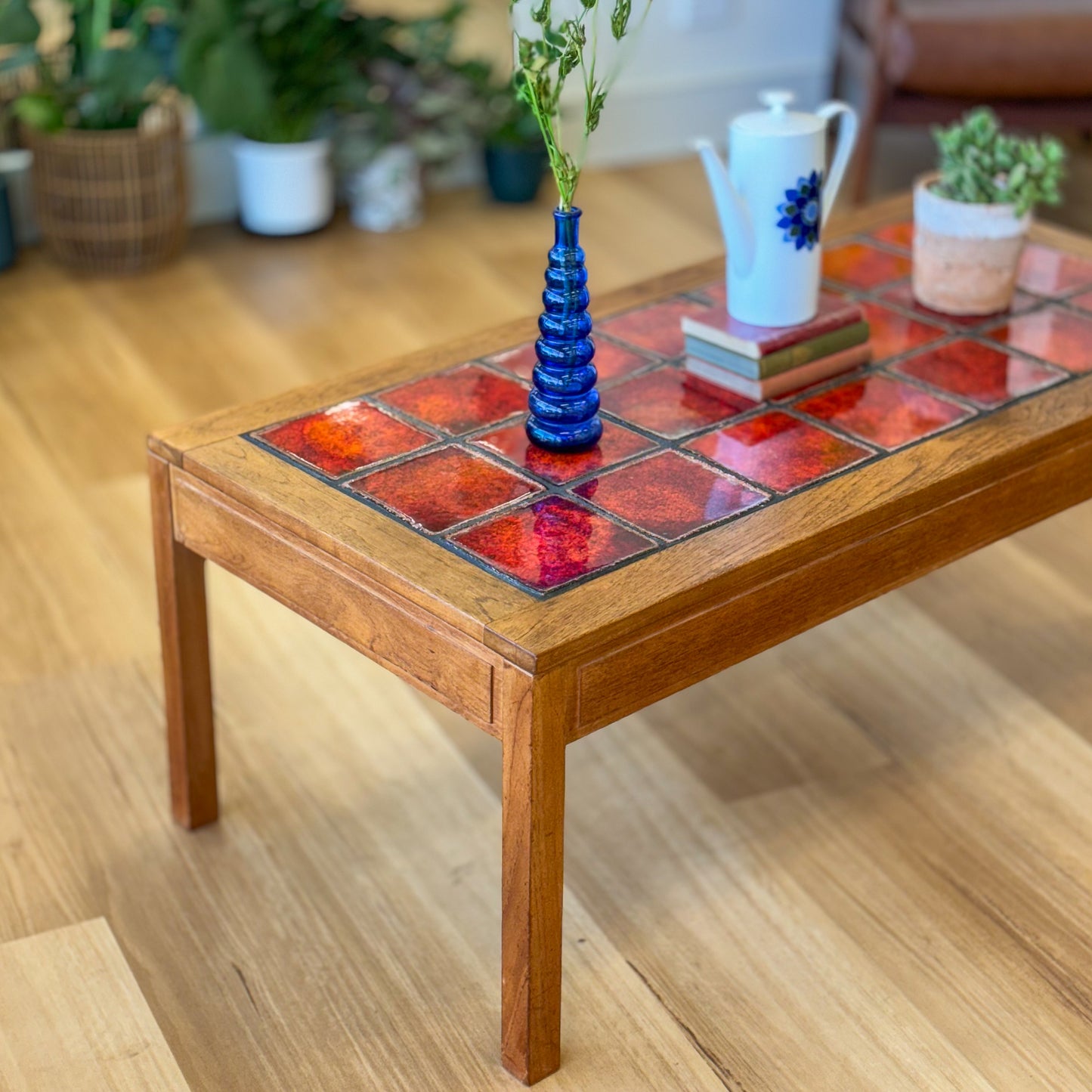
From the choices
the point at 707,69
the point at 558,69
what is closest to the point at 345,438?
the point at 558,69

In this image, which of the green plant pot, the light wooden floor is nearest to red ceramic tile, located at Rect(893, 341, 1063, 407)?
the light wooden floor

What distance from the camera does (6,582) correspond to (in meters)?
2.22

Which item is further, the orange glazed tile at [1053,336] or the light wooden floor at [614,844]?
the orange glazed tile at [1053,336]

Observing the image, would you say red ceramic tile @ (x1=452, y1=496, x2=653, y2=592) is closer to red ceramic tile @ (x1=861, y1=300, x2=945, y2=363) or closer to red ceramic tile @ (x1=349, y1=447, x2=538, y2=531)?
red ceramic tile @ (x1=349, y1=447, x2=538, y2=531)

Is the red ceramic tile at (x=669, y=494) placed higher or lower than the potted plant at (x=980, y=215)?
lower

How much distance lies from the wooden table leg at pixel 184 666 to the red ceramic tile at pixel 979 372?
778 millimetres

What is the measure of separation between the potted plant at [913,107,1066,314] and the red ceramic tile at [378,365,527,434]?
1.75 ft

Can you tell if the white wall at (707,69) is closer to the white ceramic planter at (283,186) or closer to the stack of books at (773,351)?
the white ceramic planter at (283,186)

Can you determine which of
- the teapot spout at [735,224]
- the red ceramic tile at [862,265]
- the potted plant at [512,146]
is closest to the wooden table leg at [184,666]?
the teapot spout at [735,224]

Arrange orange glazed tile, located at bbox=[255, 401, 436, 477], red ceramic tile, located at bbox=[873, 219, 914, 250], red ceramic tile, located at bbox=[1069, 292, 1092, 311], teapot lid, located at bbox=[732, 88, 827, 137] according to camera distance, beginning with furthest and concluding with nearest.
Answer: red ceramic tile, located at bbox=[873, 219, 914, 250] < red ceramic tile, located at bbox=[1069, 292, 1092, 311] < teapot lid, located at bbox=[732, 88, 827, 137] < orange glazed tile, located at bbox=[255, 401, 436, 477]

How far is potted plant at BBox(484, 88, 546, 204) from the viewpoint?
341 cm

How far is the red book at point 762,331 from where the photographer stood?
168cm

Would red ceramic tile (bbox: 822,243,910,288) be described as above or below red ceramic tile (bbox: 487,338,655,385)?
above

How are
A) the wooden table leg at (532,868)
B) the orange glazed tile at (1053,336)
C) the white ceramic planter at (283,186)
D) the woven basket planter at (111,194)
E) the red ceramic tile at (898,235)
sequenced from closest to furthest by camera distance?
the wooden table leg at (532,868) → the orange glazed tile at (1053,336) → the red ceramic tile at (898,235) → the woven basket planter at (111,194) → the white ceramic planter at (283,186)
